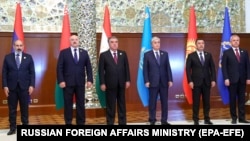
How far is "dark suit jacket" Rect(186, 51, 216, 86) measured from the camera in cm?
537

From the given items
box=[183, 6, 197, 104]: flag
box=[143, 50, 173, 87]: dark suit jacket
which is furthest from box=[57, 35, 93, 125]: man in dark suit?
box=[183, 6, 197, 104]: flag

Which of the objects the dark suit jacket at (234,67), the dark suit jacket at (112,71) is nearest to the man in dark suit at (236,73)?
the dark suit jacket at (234,67)

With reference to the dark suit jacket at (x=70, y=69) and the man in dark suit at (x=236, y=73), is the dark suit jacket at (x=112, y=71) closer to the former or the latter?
the dark suit jacket at (x=70, y=69)

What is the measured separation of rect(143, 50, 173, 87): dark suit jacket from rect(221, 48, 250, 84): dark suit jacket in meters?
0.99

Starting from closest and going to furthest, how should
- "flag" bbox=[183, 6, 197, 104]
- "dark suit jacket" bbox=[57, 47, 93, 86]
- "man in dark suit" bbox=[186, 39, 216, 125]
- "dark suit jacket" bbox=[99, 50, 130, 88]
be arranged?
1. "dark suit jacket" bbox=[57, 47, 93, 86]
2. "dark suit jacket" bbox=[99, 50, 130, 88]
3. "man in dark suit" bbox=[186, 39, 216, 125]
4. "flag" bbox=[183, 6, 197, 104]

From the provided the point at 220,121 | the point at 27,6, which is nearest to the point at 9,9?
the point at 27,6

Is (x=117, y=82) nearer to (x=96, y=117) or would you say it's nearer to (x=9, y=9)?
(x=96, y=117)

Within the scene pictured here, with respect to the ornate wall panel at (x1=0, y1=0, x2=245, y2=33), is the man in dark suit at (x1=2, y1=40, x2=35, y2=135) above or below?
→ below

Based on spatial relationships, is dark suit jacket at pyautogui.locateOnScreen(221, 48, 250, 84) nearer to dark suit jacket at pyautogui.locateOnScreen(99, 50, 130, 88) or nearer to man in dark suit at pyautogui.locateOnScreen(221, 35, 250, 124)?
man in dark suit at pyautogui.locateOnScreen(221, 35, 250, 124)

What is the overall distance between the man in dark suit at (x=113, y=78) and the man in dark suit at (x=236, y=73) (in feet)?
5.55

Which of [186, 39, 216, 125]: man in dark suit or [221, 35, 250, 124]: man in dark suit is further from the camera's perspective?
[221, 35, 250, 124]: man in dark suit

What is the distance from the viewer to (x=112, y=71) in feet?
16.5

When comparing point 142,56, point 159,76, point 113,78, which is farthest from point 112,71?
point 142,56

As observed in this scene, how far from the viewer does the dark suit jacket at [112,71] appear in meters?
5.03
